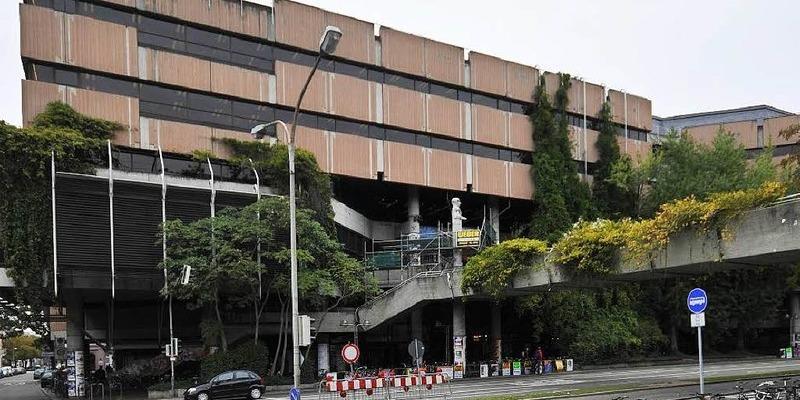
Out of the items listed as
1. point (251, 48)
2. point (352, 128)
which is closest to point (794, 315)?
point (352, 128)

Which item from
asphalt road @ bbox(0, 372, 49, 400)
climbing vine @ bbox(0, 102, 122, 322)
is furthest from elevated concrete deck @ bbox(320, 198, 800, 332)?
asphalt road @ bbox(0, 372, 49, 400)

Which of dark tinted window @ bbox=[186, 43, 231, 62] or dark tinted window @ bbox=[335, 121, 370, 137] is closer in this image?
dark tinted window @ bbox=[186, 43, 231, 62]

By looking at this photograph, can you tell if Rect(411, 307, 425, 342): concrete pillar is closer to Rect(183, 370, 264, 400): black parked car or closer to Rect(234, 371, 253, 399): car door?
Rect(183, 370, 264, 400): black parked car

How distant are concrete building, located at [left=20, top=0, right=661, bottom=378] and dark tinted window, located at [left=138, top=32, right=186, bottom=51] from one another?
84mm

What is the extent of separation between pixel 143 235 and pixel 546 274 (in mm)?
20052

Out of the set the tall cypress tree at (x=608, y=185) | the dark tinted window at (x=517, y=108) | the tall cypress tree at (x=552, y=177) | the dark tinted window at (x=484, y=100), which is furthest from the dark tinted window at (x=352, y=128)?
the tall cypress tree at (x=608, y=185)

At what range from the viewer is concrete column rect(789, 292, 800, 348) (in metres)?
64.4

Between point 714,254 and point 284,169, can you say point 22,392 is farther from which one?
point 714,254

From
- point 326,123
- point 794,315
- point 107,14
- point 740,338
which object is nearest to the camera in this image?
point 107,14

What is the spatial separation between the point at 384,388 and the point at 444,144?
28.3m

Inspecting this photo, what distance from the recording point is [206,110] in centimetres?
4291

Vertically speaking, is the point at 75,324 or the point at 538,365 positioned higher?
the point at 75,324

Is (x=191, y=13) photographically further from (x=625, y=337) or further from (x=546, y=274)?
(x=625, y=337)

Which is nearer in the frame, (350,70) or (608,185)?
(350,70)
